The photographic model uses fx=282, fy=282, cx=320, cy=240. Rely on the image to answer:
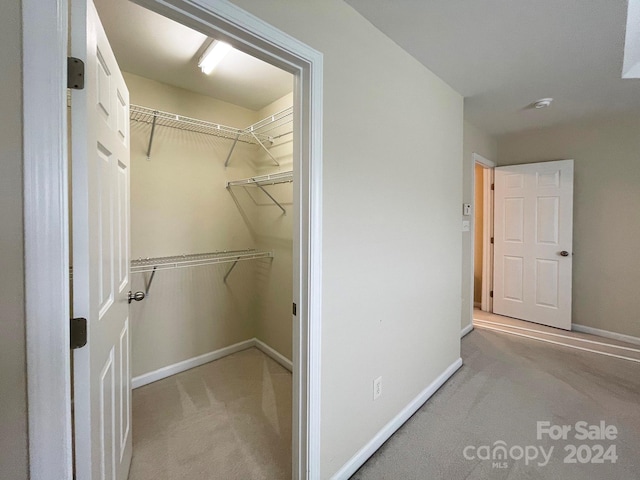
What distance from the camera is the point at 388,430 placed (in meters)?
1.71

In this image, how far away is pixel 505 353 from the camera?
9.26 feet

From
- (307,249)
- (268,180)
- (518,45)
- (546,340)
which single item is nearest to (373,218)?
(307,249)

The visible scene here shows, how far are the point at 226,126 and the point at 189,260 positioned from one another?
1.26 m

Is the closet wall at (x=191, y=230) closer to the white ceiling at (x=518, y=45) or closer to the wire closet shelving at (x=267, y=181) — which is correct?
the wire closet shelving at (x=267, y=181)

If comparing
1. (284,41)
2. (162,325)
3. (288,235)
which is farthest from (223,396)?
(284,41)

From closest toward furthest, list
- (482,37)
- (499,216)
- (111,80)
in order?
(111,80) < (482,37) < (499,216)

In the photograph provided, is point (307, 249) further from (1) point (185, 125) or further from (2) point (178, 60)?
(1) point (185, 125)

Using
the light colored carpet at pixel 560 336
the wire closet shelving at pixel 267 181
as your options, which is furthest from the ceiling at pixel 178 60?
the light colored carpet at pixel 560 336

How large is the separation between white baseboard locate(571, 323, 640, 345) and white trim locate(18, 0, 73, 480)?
4655 millimetres

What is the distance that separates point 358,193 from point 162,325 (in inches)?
80.2

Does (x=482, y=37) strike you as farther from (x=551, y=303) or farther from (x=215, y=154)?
Answer: (x=551, y=303)

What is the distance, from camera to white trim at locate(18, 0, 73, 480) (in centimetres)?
65

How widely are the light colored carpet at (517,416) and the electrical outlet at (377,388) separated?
311mm

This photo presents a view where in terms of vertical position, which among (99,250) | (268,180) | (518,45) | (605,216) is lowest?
(99,250)
